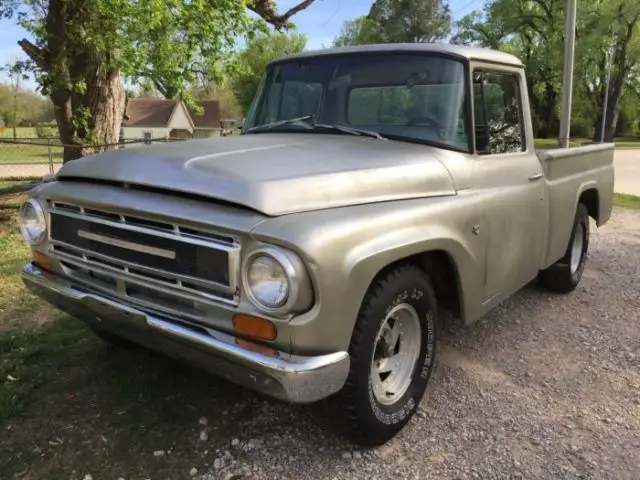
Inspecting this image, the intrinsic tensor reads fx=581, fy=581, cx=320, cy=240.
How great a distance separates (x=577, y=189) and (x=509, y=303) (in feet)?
3.65

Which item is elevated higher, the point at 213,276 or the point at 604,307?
the point at 213,276

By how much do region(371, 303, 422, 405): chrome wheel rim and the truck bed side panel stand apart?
178cm

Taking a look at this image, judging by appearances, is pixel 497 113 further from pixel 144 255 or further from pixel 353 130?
pixel 144 255

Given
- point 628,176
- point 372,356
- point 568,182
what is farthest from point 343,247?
point 628,176

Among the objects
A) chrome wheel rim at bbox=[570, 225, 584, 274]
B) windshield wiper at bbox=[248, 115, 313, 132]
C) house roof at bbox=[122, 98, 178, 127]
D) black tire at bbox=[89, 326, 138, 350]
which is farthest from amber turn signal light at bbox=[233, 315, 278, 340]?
house roof at bbox=[122, 98, 178, 127]

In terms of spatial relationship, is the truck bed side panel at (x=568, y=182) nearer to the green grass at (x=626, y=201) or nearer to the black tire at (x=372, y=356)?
the black tire at (x=372, y=356)

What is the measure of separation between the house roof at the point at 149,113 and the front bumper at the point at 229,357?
59706 mm

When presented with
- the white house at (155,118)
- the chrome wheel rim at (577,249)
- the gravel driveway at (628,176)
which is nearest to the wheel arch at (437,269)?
the chrome wheel rim at (577,249)

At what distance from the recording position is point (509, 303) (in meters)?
5.04

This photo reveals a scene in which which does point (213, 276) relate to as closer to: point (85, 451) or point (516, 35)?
point (85, 451)

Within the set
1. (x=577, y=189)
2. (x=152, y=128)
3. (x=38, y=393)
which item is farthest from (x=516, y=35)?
(x=38, y=393)

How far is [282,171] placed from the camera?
259 cm

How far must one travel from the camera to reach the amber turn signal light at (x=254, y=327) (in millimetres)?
2264

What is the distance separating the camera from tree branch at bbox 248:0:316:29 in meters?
10.6
